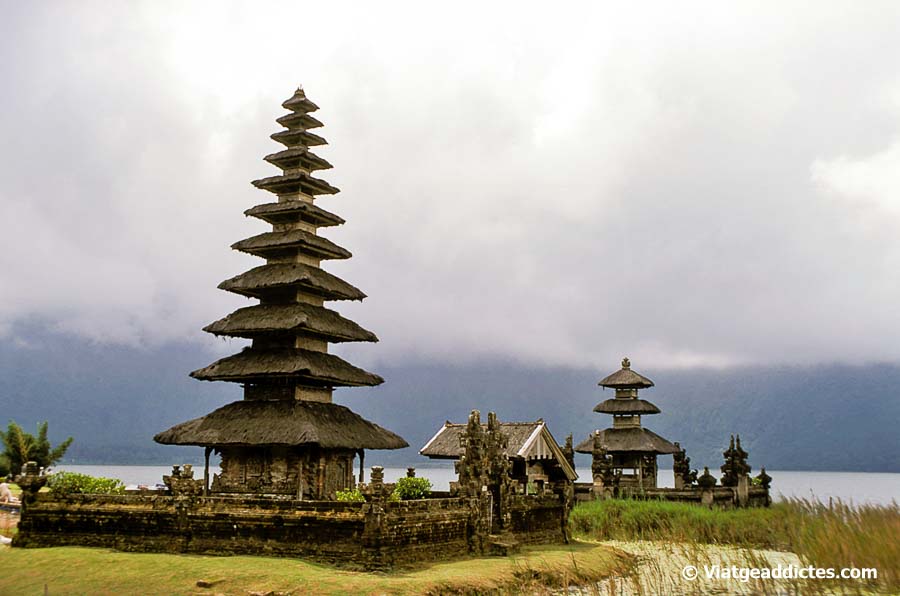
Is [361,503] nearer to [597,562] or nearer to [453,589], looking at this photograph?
[453,589]

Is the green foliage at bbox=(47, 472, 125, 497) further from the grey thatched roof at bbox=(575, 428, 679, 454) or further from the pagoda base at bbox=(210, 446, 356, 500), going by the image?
the grey thatched roof at bbox=(575, 428, 679, 454)

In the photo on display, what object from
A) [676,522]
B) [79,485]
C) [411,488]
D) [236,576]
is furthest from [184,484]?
[676,522]

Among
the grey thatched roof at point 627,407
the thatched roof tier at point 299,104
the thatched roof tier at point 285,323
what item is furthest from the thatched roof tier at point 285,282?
the grey thatched roof at point 627,407

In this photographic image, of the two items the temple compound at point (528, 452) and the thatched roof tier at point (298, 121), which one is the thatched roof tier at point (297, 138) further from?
the temple compound at point (528, 452)

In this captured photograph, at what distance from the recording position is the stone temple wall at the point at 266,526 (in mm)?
26484

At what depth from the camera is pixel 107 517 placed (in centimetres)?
2925

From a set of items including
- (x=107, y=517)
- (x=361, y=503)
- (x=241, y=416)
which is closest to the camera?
(x=361, y=503)

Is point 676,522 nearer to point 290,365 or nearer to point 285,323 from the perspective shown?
point 290,365

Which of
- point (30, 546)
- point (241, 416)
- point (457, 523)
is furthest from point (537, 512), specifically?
point (30, 546)

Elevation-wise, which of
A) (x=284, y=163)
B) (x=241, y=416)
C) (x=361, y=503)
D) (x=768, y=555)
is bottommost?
(x=768, y=555)

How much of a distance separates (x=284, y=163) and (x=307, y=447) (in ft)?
47.4

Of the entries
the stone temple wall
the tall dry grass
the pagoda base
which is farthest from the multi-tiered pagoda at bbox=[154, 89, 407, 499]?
the tall dry grass

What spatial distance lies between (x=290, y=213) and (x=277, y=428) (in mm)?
10871

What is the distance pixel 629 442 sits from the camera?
2224 inches
